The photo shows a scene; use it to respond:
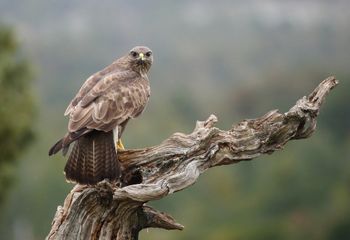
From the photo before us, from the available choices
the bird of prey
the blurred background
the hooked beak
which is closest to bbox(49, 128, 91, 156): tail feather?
the bird of prey

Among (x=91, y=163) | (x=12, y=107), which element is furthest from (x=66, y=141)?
(x=12, y=107)

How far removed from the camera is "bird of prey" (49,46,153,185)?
935 cm

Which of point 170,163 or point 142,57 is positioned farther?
point 142,57

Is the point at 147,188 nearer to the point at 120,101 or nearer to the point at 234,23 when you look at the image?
the point at 120,101

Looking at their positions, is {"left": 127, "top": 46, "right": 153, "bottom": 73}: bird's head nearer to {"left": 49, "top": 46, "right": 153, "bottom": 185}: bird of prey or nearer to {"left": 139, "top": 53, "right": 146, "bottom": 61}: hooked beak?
{"left": 139, "top": 53, "right": 146, "bottom": 61}: hooked beak

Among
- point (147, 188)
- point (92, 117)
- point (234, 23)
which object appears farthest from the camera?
point (234, 23)

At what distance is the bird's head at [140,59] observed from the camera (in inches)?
443

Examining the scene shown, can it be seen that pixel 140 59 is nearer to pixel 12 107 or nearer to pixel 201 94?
pixel 12 107

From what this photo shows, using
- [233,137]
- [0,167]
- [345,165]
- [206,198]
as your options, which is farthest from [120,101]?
[345,165]

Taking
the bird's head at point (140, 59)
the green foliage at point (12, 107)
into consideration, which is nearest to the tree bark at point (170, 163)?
the bird's head at point (140, 59)

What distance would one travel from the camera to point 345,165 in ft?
191

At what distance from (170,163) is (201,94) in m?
92.8

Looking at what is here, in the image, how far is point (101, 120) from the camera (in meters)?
9.62

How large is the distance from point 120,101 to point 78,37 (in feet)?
426
